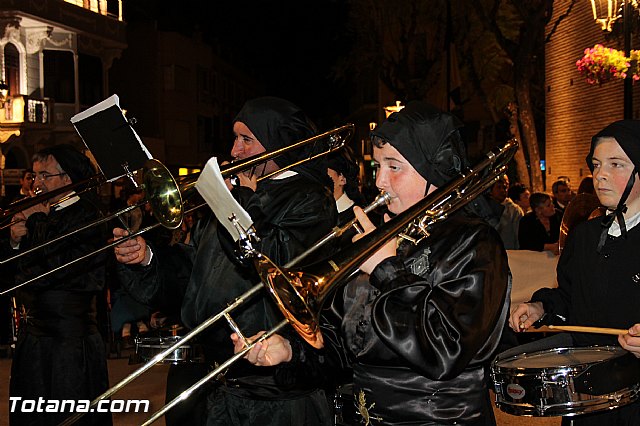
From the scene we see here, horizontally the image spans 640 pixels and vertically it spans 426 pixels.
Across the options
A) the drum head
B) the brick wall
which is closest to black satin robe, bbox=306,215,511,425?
the drum head

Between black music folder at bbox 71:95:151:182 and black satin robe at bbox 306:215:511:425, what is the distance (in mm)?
1245

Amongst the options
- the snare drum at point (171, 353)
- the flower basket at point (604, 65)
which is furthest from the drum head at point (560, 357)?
the flower basket at point (604, 65)

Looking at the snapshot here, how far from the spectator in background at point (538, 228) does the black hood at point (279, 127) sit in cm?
558

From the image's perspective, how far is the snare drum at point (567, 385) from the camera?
3381 mm

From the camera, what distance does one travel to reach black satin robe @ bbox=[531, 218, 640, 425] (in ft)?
12.7

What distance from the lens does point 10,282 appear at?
653 centimetres

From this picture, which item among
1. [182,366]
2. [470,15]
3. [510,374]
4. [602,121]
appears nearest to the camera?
[510,374]

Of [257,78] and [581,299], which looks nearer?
[581,299]

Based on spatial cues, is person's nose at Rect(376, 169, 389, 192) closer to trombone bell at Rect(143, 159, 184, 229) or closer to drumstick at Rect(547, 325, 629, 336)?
trombone bell at Rect(143, 159, 184, 229)

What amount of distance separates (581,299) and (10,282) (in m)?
4.25

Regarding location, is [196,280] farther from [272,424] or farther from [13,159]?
[13,159]

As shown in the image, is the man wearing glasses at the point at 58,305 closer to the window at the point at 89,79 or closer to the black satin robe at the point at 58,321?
the black satin robe at the point at 58,321

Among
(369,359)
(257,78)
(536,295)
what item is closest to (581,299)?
(536,295)
